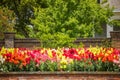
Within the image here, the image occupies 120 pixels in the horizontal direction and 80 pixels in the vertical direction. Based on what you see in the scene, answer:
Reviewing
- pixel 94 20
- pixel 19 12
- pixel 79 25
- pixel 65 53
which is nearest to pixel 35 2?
pixel 19 12

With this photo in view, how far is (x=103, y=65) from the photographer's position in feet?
42.4

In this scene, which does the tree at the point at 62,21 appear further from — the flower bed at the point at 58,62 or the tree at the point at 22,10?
the tree at the point at 22,10

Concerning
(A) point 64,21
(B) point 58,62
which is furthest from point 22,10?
(B) point 58,62

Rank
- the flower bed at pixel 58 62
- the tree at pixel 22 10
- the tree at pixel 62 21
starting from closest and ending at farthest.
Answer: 1. the flower bed at pixel 58 62
2. the tree at pixel 62 21
3. the tree at pixel 22 10

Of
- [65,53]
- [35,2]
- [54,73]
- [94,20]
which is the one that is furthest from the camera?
[35,2]

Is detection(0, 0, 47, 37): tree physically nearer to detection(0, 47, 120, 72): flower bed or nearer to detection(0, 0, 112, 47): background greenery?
detection(0, 0, 112, 47): background greenery

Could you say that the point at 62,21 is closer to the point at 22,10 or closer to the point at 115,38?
the point at 115,38

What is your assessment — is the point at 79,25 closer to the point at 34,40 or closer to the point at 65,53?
the point at 34,40

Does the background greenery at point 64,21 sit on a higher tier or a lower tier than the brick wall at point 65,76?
higher

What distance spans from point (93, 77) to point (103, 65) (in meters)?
0.83

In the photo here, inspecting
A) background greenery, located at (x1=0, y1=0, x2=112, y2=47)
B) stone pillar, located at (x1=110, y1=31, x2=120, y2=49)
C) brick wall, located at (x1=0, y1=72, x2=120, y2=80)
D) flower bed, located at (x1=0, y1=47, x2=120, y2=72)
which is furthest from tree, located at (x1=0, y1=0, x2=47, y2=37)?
brick wall, located at (x1=0, y1=72, x2=120, y2=80)

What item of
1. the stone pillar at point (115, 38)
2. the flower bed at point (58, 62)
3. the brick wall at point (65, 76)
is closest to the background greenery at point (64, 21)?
the stone pillar at point (115, 38)

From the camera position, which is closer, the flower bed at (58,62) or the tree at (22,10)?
the flower bed at (58,62)

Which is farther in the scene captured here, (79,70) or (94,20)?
(94,20)
